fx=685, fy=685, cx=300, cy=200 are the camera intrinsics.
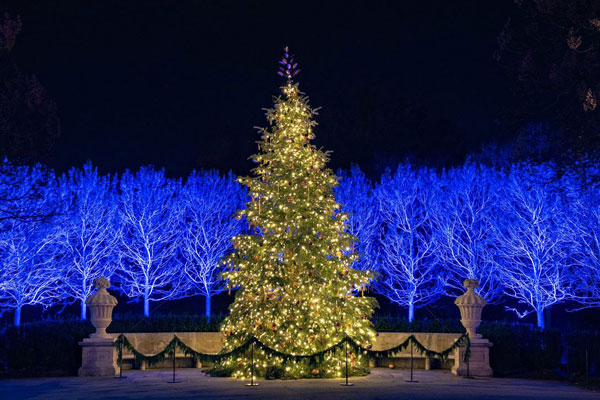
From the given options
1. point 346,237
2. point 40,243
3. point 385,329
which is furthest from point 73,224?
point 346,237

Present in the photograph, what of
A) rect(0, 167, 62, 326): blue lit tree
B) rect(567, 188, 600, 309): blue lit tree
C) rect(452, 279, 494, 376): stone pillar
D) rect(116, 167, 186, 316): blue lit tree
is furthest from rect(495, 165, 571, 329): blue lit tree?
rect(0, 167, 62, 326): blue lit tree

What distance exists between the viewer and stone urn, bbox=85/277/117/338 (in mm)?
16031

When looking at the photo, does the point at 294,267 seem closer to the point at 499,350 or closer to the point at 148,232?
the point at 499,350

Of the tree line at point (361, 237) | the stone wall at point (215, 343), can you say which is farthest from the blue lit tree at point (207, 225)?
the stone wall at point (215, 343)

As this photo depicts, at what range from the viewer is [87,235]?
3297 centimetres

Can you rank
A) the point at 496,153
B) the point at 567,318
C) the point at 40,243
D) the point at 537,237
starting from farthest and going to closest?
1. the point at 496,153
2. the point at 567,318
3. the point at 40,243
4. the point at 537,237

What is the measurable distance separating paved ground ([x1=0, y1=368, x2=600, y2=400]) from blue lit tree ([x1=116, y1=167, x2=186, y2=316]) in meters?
18.3

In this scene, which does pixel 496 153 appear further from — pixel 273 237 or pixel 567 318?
pixel 273 237

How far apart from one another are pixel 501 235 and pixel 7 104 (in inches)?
823

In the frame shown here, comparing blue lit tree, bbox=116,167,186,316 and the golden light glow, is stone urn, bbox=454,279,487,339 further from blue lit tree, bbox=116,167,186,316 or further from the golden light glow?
blue lit tree, bbox=116,167,186,316

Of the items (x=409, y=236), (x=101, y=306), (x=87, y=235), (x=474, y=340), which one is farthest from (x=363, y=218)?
(x=101, y=306)

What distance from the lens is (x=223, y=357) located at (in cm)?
1480

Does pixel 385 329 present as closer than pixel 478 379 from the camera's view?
No

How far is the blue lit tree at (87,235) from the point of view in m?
32.5
